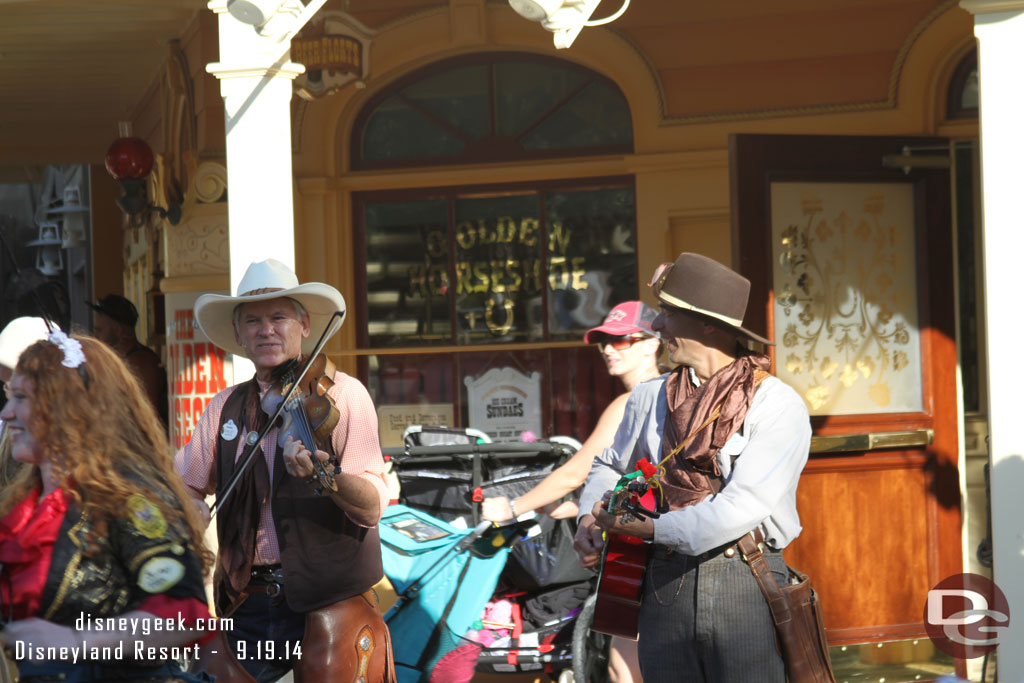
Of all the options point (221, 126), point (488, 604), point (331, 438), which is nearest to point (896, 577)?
point (488, 604)

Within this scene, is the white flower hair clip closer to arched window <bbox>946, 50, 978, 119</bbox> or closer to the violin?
the violin

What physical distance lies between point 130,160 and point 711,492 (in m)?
5.48

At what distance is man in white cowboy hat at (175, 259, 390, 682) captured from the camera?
349 cm

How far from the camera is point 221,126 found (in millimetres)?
7152

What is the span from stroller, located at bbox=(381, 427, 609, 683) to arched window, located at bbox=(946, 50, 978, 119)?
2828 mm

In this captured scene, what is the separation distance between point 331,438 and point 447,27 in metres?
4.31

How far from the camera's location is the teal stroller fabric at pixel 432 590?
493 cm

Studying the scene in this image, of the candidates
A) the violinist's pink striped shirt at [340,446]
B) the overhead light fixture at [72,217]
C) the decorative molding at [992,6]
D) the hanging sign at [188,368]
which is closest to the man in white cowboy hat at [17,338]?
the violinist's pink striped shirt at [340,446]

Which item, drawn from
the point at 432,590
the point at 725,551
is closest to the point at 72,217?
the point at 432,590

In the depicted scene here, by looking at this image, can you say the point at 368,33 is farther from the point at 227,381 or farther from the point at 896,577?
the point at 896,577

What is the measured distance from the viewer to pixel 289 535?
351 cm

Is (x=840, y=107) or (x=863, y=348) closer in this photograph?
(x=863, y=348)

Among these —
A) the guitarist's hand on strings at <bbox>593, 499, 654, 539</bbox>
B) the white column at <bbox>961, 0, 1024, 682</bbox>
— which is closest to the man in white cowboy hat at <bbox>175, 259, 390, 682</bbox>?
the guitarist's hand on strings at <bbox>593, 499, 654, 539</bbox>

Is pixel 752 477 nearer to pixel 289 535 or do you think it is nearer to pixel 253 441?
pixel 289 535
